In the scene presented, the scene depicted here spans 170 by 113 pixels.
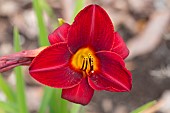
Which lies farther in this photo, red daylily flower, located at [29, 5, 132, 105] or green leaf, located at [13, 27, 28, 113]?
green leaf, located at [13, 27, 28, 113]

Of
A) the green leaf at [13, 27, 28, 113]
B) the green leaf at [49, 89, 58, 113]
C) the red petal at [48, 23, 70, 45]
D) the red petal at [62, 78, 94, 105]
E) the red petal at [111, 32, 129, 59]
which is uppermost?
the red petal at [48, 23, 70, 45]

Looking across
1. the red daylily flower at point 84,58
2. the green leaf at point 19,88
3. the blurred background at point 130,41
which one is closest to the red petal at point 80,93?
the red daylily flower at point 84,58

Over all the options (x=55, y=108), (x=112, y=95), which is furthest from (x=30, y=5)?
(x=55, y=108)

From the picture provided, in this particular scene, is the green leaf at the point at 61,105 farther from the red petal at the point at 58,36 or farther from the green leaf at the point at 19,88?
the red petal at the point at 58,36

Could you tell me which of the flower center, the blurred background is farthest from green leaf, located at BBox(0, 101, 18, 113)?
the blurred background

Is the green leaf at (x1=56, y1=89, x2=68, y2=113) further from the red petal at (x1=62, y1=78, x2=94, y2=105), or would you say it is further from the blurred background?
the blurred background

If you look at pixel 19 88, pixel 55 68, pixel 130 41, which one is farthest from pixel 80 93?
pixel 130 41
